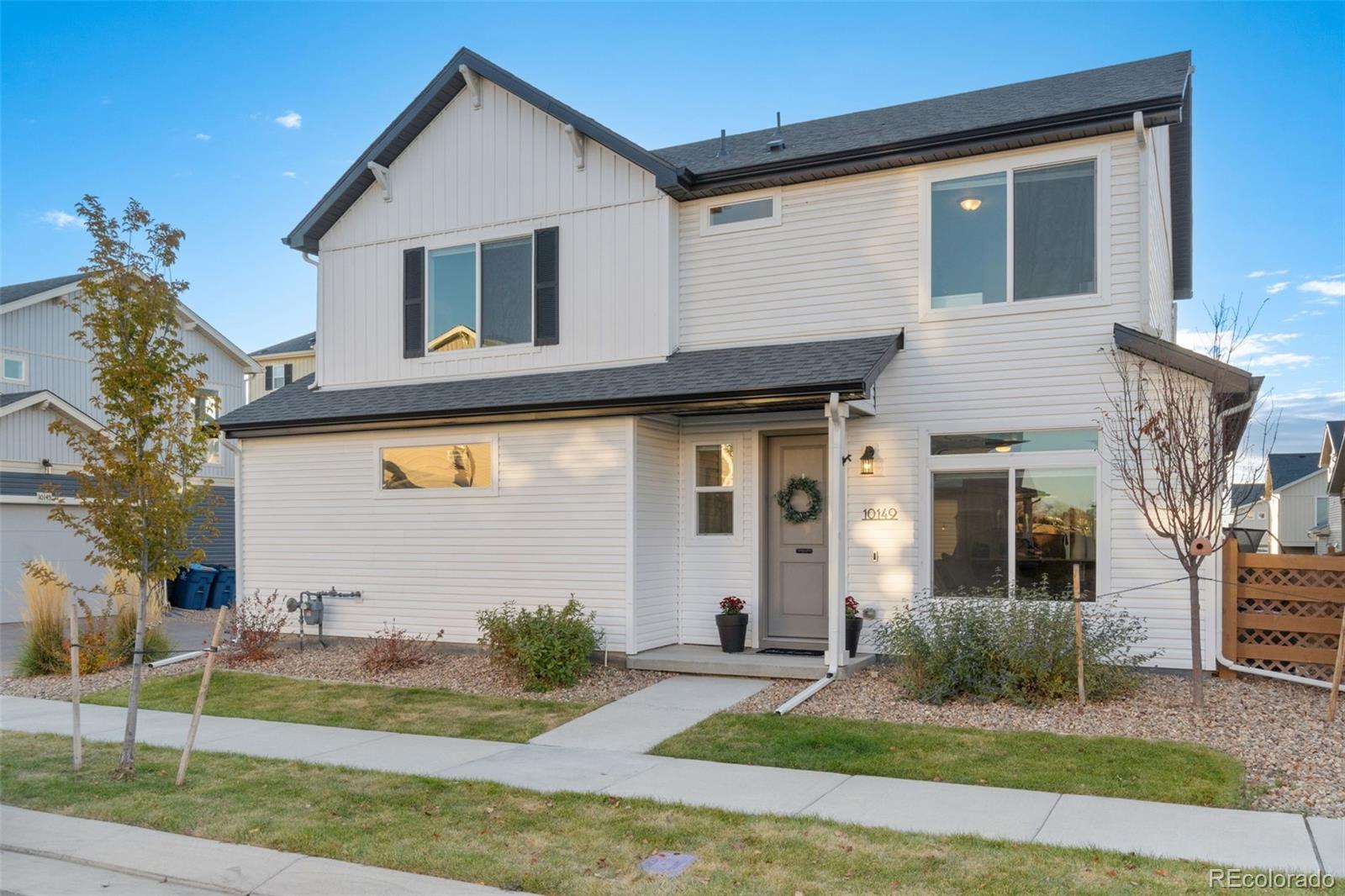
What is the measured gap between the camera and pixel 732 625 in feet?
35.5

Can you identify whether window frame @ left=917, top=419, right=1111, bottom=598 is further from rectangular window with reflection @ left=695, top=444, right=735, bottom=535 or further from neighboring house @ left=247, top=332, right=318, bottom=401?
neighboring house @ left=247, top=332, right=318, bottom=401

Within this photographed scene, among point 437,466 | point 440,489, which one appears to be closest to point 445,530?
point 440,489

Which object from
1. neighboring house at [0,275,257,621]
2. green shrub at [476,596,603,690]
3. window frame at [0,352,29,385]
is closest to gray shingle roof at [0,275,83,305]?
neighboring house at [0,275,257,621]

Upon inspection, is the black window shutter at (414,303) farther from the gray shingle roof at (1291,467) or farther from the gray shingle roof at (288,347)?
the gray shingle roof at (1291,467)

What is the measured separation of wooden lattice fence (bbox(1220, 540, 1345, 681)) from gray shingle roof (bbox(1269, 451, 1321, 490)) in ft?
135

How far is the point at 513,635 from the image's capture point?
10.1m

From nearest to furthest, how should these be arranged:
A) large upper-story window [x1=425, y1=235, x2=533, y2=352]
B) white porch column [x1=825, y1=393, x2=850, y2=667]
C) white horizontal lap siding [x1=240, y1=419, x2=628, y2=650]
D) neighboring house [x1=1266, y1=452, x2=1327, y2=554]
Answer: white porch column [x1=825, y1=393, x2=850, y2=667], white horizontal lap siding [x1=240, y1=419, x2=628, y2=650], large upper-story window [x1=425, y1=235, x2=533, y2=352], neighboring house [x1=1266, y1=452, x2=1327, y2=554]

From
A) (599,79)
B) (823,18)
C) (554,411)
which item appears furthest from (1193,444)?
(599,79)

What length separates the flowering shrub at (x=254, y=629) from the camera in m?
11.8

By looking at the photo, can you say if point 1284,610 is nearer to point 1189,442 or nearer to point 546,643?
point 1189,442

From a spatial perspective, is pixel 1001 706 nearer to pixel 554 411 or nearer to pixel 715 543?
pixel 715 543

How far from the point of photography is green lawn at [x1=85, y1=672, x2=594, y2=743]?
8602 mm

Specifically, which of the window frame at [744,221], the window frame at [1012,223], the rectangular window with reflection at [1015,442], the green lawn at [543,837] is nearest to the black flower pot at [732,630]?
the rectangular window with reflection at [1015,442]

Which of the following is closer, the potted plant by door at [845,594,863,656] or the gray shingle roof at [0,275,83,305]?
the potted plant by door at [845,594,863,656]
